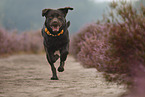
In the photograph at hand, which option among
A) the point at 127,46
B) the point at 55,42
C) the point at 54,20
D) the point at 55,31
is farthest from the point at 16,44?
the point at 127,46

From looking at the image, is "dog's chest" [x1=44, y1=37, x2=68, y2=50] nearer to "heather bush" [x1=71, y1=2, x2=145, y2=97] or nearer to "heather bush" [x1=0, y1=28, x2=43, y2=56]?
"heather bush" [x1=71, y1=2, x2=145, y2=97]

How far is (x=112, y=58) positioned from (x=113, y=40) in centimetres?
37

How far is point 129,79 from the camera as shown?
3.52 meters

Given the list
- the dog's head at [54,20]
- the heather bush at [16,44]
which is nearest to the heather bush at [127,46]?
the dog's head at [54,20]

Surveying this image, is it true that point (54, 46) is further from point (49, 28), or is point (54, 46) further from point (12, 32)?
point (12, 32)

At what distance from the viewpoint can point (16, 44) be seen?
17.7 metres

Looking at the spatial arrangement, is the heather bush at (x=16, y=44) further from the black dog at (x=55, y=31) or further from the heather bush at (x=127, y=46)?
the heather bush at (x=127, y=46)

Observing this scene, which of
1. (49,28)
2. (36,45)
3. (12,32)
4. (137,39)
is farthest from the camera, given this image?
(36,45)

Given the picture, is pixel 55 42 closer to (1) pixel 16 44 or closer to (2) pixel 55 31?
(2) pixel 55 31

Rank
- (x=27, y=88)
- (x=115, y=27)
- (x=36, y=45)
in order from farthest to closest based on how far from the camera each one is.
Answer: (x=36, y=45) < (x=27, y=88) < (x=115, y=27)

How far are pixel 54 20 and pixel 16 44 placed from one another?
43.2ft

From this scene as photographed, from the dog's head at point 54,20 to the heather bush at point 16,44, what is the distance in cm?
947

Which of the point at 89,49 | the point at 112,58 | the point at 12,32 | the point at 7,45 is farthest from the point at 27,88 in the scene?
the point at 12,32

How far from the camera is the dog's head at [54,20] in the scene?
519 cm
